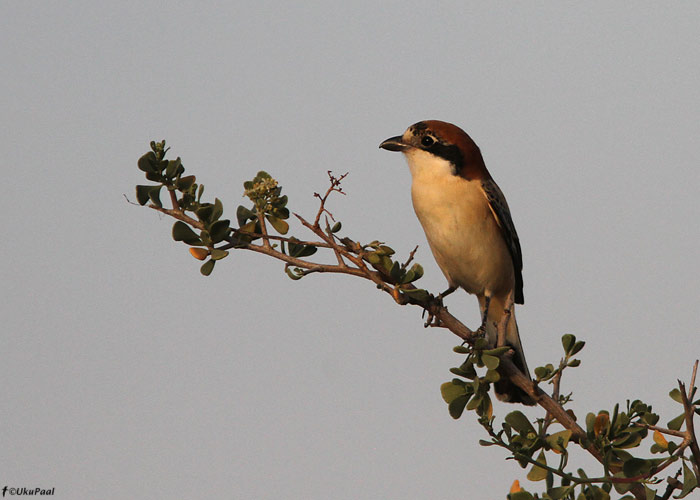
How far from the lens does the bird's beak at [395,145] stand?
617cm

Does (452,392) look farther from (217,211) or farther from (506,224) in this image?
(506,224)

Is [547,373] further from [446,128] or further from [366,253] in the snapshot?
[446,128]

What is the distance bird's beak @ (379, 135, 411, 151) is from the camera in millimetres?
6171

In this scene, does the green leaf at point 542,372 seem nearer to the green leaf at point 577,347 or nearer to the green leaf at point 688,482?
the green leaf at point 577,347

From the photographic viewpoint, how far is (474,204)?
19.3 ft

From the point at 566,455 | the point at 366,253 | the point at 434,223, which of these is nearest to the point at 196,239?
the point at 366,253

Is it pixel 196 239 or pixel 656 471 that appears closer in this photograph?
pixel 656 471

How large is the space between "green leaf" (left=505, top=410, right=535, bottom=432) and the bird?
8.68 feet

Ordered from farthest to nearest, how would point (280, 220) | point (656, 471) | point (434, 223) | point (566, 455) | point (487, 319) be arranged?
1. point (487, 319)
2. point (434, 223)
3. point (280, 220)
4. point (566, 455)
5. point (656, 471)

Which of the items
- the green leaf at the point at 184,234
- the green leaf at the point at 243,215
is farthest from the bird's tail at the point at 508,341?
the green leaf at the point at 184,234

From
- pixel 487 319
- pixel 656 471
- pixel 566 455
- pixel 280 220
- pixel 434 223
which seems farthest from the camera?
pixel 487 319

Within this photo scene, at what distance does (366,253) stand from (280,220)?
1.55 ft

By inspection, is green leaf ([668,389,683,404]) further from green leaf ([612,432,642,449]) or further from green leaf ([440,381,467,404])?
green leaf ([440,381,467,404])

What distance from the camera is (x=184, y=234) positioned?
3.35m
